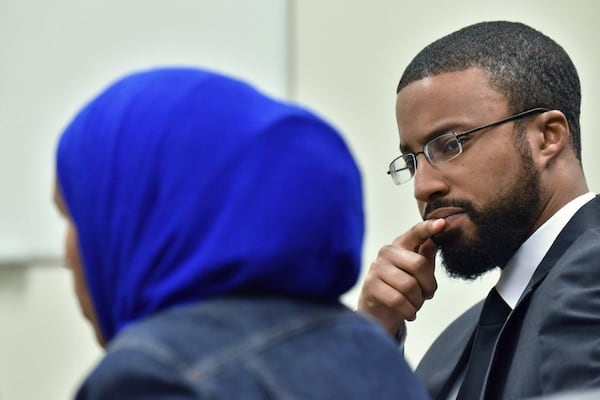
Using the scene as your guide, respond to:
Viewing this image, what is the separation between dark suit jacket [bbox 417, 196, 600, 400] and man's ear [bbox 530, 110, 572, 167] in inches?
4.9

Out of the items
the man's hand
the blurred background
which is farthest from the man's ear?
the blurred background

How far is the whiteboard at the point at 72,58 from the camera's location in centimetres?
270

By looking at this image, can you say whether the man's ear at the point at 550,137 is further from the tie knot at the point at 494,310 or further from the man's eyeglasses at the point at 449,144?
the tie knot at the point at 494,310

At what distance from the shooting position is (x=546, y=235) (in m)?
1.68

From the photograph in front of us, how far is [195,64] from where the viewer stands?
285cm

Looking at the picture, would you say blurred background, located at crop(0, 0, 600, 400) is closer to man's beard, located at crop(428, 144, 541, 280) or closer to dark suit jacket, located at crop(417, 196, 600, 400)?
man's beard, located at crop(428, 144, 541, 280)

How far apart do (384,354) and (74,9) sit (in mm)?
2125

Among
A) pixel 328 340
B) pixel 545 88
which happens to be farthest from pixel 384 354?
pixel 545 88

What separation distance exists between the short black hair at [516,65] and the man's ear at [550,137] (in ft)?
0.09

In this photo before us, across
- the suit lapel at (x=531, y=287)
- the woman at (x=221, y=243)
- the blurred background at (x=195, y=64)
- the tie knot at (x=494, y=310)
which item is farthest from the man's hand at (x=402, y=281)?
the blurred background at (x=195, y=64)

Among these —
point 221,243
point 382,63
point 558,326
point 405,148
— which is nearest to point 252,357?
point 221,243

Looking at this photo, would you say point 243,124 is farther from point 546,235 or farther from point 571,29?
point 571,29

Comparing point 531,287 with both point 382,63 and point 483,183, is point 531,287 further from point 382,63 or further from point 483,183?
point 382,63

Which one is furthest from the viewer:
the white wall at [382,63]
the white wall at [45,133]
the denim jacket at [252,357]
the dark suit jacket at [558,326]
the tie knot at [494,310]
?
the white wall at [382,63]
